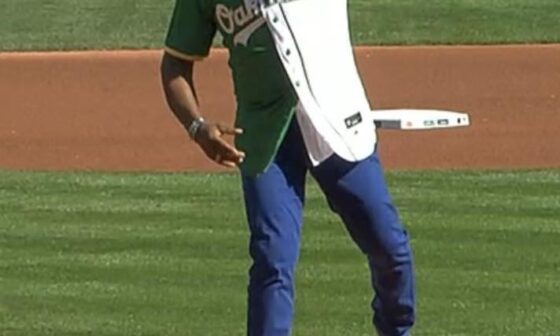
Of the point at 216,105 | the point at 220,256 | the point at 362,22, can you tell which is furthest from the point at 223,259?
the point at 362,22

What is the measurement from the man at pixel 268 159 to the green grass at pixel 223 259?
57.9 inches

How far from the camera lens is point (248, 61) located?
5.15 m

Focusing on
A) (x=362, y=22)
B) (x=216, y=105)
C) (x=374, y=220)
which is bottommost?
(x=362, y=22)

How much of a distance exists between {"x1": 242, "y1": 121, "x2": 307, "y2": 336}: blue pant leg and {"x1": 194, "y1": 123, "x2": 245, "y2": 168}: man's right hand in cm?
14

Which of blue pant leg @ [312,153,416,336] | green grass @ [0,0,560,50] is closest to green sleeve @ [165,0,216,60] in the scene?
blue pant leg @ [312,153,416,336]

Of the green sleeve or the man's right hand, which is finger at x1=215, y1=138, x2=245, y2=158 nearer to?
the man's right hand

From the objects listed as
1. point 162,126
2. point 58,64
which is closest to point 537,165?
point 162,126

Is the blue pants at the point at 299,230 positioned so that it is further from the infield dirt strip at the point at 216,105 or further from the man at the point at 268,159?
the infield dirt strip at the point at 216,105

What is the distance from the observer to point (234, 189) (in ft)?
35.4

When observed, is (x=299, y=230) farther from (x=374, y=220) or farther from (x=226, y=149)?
Answer: (x=226, y=149)

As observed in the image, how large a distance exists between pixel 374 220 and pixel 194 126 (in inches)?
25.8

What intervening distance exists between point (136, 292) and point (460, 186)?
387 cm

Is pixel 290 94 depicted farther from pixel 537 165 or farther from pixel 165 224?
pixel 537 165

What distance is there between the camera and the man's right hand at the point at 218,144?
5.04 metres
